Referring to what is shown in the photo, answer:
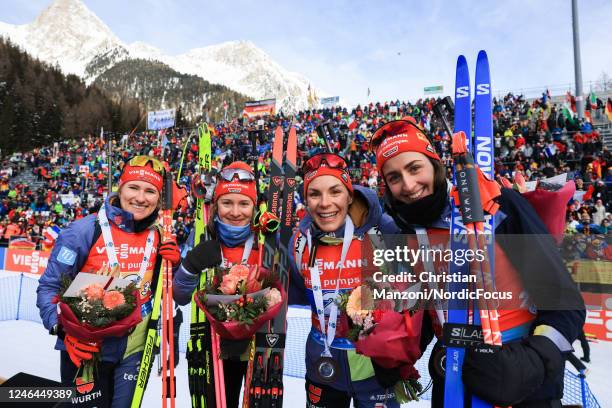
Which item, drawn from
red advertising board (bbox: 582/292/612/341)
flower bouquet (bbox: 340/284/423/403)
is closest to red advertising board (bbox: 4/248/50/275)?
flower bouquet (bbox: 340/284/423/403)

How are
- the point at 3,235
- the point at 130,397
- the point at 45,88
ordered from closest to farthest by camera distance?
the point at 130,397
the point at 3,235
the point at 45,88

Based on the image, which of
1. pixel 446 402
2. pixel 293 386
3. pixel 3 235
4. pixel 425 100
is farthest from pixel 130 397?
pixel 425 100

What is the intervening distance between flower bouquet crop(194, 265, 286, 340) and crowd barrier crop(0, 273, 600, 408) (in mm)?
1149

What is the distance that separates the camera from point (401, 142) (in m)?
1.98

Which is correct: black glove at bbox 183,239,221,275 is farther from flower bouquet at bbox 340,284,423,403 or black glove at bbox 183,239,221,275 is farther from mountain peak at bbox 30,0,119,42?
mountain peak at bbox 30,0,119,42

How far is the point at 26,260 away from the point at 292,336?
13745 mm

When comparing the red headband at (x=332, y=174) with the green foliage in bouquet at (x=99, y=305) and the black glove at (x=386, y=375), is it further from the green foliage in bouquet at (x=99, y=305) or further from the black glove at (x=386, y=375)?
the green foliage in bouquet at (x=99, y=305)

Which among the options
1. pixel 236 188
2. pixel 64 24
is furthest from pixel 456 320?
pixel 64 24

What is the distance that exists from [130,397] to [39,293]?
104 cm

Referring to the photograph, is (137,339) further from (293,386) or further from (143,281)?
(293,386)

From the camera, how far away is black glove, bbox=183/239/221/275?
286 cm

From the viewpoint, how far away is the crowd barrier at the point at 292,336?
155 inches

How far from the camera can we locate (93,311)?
240 cm

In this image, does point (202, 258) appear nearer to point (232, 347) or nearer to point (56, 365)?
point (232, 347)
